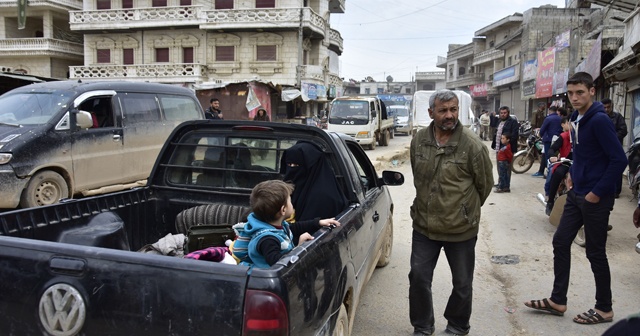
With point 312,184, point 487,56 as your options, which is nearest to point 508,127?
point 312,184

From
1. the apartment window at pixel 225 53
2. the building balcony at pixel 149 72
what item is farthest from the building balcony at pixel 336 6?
the building balcony at pixel 149 72

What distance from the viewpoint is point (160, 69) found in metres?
35.7

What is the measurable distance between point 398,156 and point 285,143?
1277 centimetres

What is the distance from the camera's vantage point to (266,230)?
7.82 feet

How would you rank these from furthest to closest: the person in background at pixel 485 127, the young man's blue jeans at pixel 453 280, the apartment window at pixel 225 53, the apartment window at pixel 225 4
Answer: the apartment window at pixel 225 4, the apartment window at pixel 225 53, the person in background at pixel 485 127, the young man's blue jeans at pixel 453 280

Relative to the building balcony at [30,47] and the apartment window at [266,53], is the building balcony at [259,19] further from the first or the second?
Answer: the building balcony at [30,47]

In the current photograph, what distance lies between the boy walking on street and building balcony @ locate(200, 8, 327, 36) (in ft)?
87.2

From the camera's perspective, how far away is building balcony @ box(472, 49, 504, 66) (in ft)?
156

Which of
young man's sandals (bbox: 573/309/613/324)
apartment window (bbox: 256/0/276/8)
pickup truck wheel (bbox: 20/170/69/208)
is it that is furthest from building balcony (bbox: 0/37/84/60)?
young man's sandals (bbox: 573/309/613/324)

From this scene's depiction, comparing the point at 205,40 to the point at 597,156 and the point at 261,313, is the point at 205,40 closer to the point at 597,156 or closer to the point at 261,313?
the point at 597,156

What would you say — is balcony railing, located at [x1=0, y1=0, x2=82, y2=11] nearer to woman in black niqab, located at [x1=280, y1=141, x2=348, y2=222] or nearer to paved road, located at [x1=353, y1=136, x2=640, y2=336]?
paved road, located at [x1=353, y1=136, x2=640, y2=336]

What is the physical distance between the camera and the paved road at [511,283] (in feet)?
12.7

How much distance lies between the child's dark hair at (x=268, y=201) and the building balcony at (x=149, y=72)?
34.2 metres

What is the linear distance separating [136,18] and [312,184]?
1488 inches
